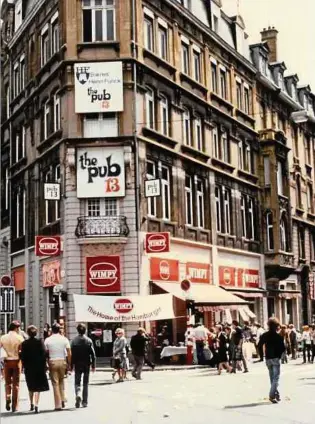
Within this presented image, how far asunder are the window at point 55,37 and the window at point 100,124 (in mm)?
3973

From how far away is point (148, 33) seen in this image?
1299 inches

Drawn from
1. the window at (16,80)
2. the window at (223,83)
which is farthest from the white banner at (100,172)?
the window at (223,83)

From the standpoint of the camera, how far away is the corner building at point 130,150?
100.0ft

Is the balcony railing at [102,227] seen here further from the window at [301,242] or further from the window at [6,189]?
the window at [301,242]

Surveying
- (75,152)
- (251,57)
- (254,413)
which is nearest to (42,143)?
(75,152)

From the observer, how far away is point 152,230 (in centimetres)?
3148

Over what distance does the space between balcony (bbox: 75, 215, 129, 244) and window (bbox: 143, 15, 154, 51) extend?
7.92 m

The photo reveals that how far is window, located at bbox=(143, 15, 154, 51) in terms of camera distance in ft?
107

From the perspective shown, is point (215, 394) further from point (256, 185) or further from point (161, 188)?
point (256, 185)

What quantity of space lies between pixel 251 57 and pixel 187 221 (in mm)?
14242

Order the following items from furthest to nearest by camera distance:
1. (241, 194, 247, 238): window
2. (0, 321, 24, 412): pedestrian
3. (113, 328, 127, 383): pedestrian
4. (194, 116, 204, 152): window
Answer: (241, 194, 247, 238): window → (194, 116, 204, 152): window → (113, 328, 127, 383): pedestrian → (0, 321, 24, 412): pedestrian

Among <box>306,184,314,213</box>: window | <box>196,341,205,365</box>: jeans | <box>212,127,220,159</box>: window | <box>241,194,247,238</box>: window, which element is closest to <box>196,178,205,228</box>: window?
<box>212,127,220,159</box>: window

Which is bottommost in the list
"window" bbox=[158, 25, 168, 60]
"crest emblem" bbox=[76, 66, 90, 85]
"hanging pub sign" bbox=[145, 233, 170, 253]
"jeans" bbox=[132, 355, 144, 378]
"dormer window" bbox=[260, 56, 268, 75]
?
"jeans" bbox=[132, 355, 144, 378]

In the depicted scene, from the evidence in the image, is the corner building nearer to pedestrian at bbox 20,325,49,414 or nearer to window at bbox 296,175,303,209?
window at bbox 296,175,303,209
